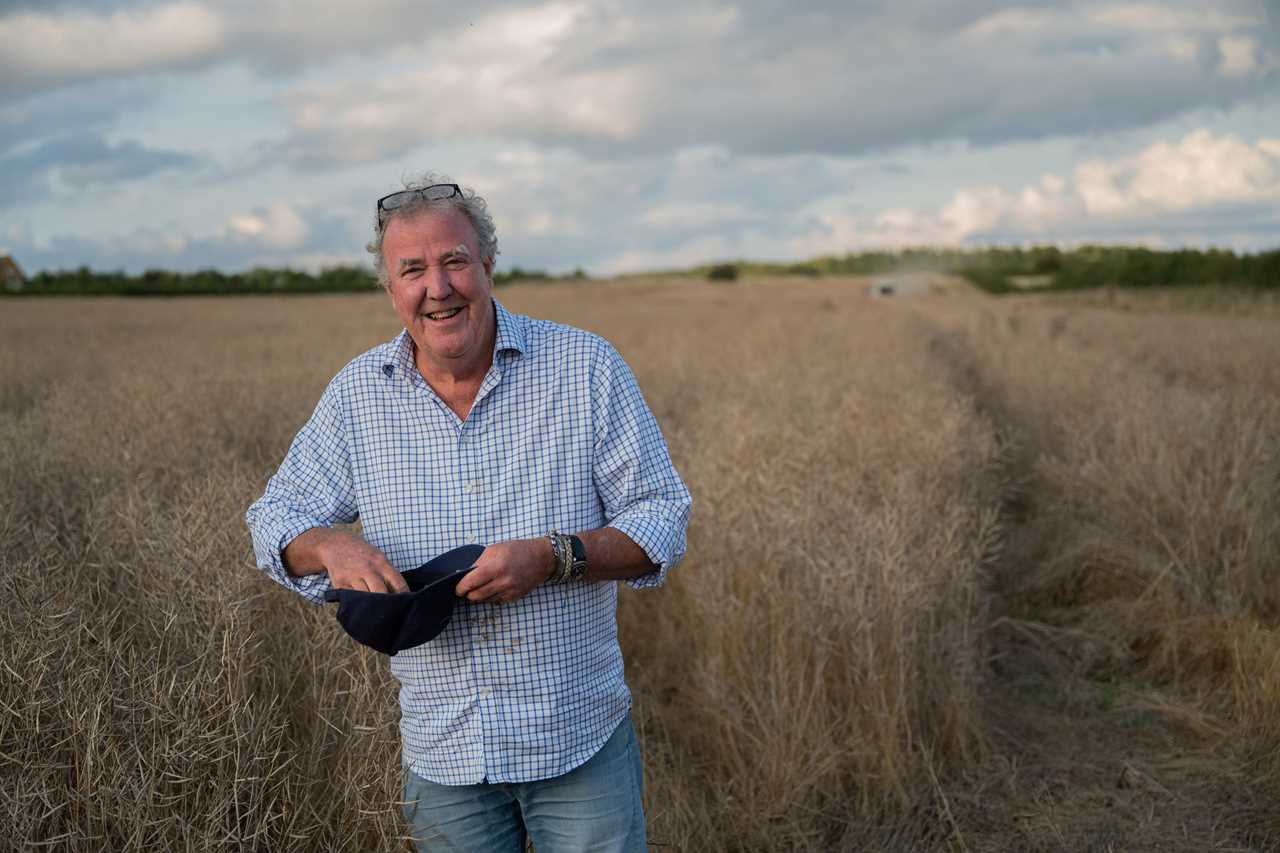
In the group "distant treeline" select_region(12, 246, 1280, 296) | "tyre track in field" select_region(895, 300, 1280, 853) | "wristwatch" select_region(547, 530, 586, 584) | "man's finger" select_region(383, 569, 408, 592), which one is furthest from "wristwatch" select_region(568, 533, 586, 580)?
"distant treeline" select_region(12, 246, 1280, 296)

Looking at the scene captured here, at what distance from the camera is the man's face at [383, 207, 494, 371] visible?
2.07 m

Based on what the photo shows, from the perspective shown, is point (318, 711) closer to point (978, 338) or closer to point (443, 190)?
point (443, 190)

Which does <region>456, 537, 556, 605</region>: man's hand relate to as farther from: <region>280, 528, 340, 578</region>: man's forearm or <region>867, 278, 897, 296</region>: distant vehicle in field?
<region>867, 278, 897, 296</region>: distant vehicle in field

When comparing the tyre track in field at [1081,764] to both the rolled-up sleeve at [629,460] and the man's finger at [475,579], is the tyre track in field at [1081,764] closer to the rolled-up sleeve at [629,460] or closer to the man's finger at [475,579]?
the rolled-up sleeve at [629,460]

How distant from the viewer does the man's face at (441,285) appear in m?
2.07

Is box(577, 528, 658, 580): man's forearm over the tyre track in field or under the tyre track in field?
over

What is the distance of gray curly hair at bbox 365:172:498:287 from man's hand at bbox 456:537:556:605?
66 centimetres

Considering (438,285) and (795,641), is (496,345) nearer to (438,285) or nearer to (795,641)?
(438,285)

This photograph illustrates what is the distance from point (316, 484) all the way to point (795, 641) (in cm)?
234

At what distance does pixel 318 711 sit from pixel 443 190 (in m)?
1.47

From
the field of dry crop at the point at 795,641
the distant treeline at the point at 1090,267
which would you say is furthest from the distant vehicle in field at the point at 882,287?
the field of dry crop at the point at 795,641

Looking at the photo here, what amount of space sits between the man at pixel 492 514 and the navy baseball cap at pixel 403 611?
0.11 metres

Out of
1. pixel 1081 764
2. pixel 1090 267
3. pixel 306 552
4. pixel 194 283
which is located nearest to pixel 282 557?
pixel 306 552

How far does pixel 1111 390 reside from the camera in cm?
873
